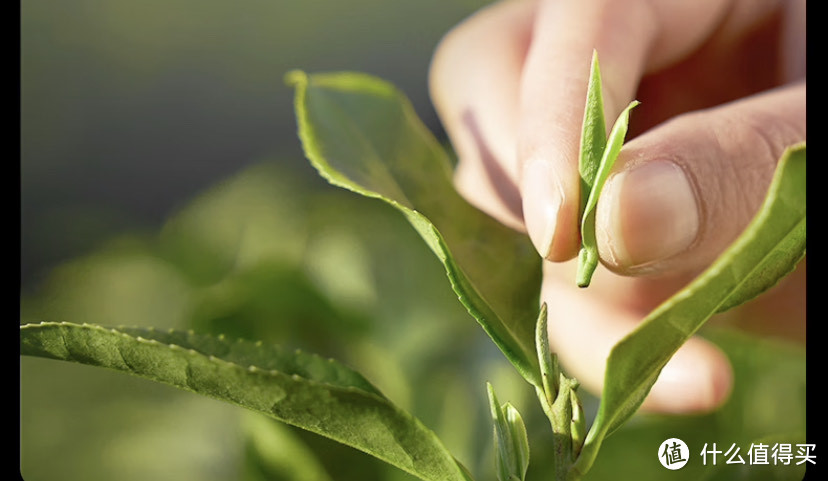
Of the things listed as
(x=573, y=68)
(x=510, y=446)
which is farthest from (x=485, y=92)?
(x=510, y=446)

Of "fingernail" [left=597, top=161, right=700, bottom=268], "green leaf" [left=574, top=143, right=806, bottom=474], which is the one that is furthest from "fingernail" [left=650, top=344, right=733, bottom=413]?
"green leaf" [left=574, top=143, right=806, bottom=474]

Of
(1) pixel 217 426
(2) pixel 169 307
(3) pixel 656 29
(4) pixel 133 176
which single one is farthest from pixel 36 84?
(3) pixel 656 29

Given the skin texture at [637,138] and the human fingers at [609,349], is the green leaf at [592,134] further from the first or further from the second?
the human fingers at [609,349]

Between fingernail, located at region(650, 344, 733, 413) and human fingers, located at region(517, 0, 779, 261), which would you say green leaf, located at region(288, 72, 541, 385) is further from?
fingernail, located at region(650, 344, 733, 413)

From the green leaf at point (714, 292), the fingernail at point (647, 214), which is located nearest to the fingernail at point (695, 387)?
the fingernail at point (647, 214)

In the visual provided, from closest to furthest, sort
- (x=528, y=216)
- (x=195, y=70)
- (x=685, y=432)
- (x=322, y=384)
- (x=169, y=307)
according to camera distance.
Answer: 1. (x=322, y=384)
2. (x=528, y=216)
3. (x=685, y=432)
4. (x=169, y=307)
5. (x=195, y=70)

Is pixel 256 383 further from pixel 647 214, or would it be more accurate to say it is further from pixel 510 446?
pixel 647 214
